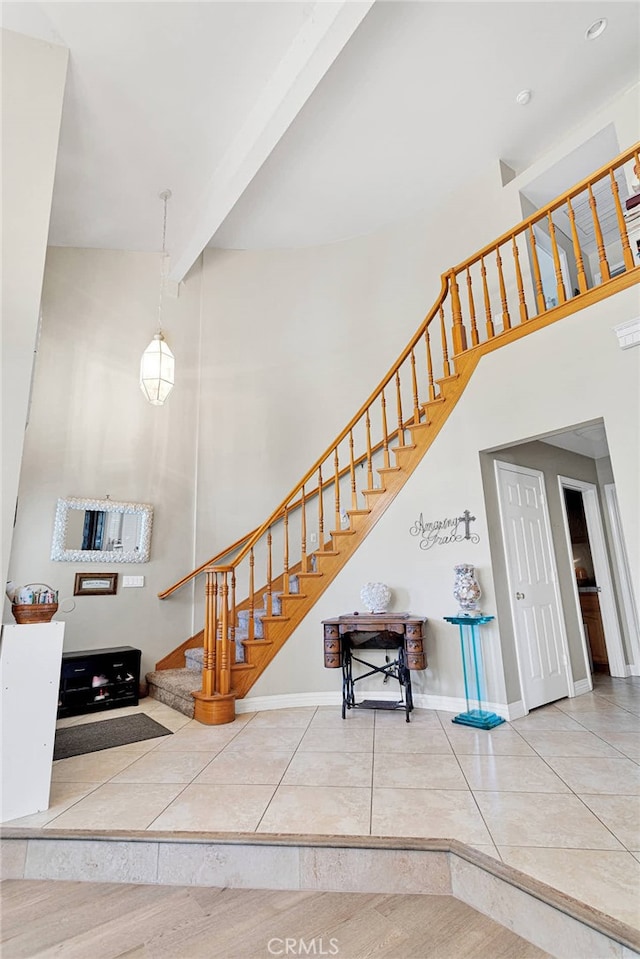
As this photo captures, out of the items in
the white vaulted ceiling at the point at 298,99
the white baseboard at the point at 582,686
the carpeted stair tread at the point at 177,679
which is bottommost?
the white baseboard at the point at 582,686

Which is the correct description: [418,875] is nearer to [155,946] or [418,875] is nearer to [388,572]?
[155,946]

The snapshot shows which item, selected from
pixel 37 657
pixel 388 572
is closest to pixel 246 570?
pixel 388 572

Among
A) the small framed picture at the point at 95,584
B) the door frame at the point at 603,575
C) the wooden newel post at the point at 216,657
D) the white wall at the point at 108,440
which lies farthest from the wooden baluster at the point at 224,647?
the door frame at the point at 603,575

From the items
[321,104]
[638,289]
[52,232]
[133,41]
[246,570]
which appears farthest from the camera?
[246,570]

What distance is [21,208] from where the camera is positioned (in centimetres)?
281

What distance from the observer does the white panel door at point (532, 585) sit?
144 inches

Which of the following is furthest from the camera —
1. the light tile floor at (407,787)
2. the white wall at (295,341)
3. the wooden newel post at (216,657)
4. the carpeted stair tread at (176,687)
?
the white wall at (295,341)

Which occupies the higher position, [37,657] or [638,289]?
[638,289]

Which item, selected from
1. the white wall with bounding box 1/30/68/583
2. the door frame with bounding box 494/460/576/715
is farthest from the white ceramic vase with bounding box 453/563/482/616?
the white wall with bounding box 1/30/68/583

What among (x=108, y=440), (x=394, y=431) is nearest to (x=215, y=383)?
(x=108, y=440)

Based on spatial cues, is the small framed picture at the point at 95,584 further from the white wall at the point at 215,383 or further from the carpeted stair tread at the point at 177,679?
the carpeted stair tread at the point at 177,679

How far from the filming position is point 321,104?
4.25 metres

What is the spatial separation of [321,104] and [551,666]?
5.46 meters

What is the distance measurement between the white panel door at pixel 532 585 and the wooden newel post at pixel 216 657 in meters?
2.29
